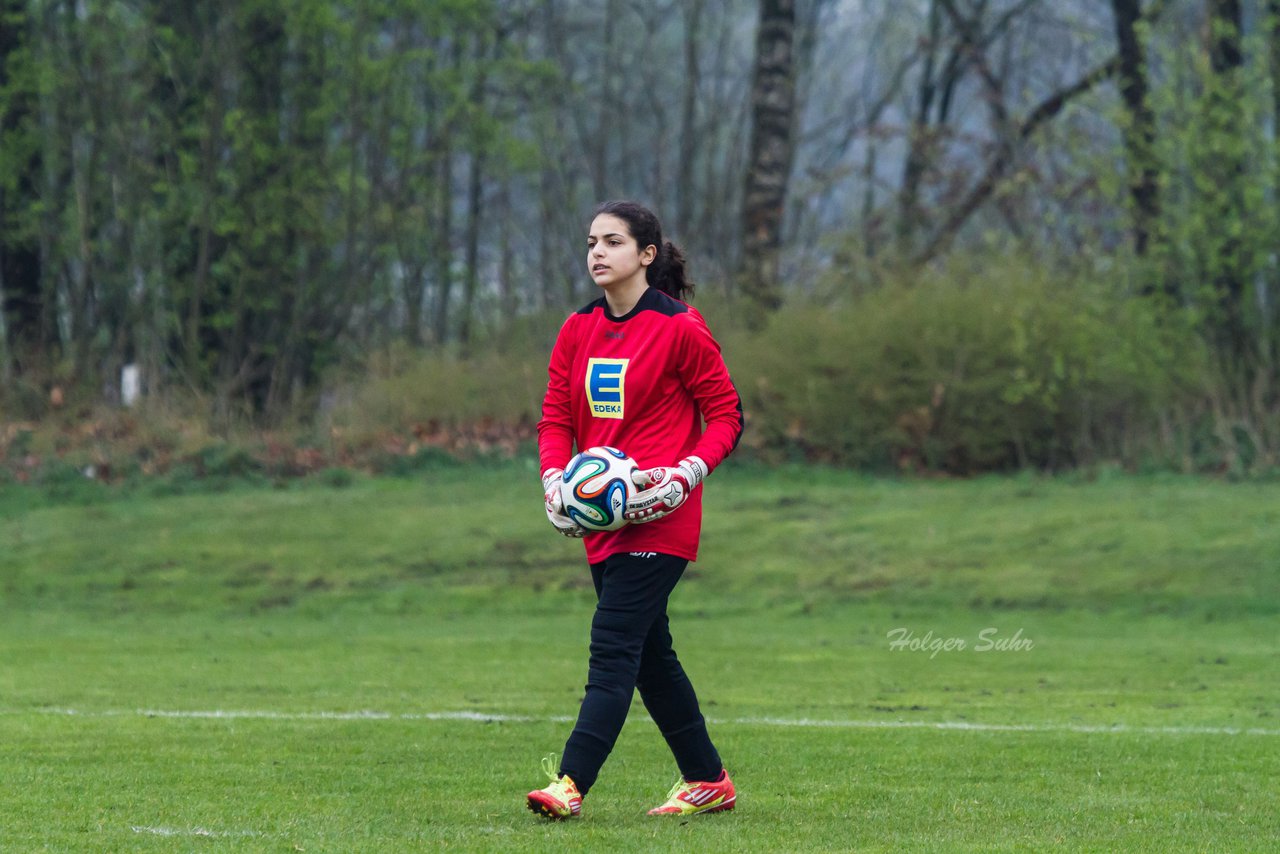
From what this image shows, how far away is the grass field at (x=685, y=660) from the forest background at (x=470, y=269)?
4.69ft

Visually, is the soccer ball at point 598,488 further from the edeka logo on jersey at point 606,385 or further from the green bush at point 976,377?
the green bush at point 976,377

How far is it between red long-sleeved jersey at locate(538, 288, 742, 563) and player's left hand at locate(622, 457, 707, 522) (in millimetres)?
92

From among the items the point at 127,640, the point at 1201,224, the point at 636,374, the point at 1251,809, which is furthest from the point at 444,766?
the point at 1201,224

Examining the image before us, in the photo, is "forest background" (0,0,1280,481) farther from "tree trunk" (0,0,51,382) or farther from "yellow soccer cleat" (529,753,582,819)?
"yellow soccer cleat" (529,753,582,819)

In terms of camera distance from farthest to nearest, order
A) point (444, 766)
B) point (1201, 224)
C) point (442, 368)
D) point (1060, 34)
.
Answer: point (1060, 34) → point (442, 368) → point (1201, 224) → point (444, 766)

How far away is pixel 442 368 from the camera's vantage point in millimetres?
24781

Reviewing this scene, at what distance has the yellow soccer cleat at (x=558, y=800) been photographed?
5949 millimetres

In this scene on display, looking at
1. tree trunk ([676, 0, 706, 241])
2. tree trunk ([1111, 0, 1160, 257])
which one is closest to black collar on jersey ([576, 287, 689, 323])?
tree trunk ([1111, 0, 1160, 257])

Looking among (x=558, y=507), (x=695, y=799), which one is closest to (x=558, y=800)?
(x=695, y=799)

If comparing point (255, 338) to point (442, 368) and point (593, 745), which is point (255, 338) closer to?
point (442, 368)

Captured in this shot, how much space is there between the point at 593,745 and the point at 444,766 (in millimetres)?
1691

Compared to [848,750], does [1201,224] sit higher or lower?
higher

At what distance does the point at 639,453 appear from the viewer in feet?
20.3

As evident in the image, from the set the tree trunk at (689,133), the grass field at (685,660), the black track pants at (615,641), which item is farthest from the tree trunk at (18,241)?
the black track pants at (615,641)
